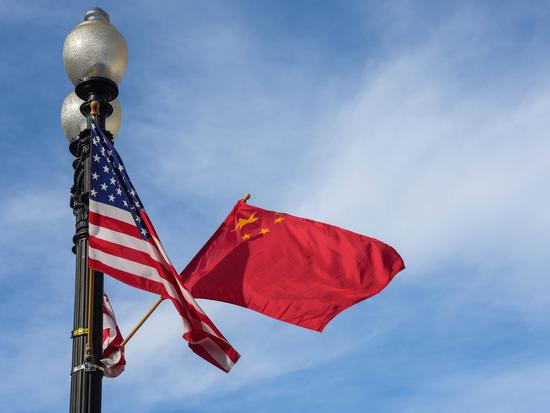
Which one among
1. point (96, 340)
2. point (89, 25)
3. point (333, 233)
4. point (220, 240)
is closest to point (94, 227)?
point (96, 340)

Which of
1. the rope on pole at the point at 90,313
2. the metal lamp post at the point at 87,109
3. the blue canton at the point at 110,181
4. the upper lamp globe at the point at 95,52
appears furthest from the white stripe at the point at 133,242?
the upper lamp globe at the point at 95,52

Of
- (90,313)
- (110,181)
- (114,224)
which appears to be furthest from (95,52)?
(90,313)

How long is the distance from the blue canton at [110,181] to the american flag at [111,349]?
58.2 inches

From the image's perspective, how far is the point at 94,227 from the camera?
9680 mm

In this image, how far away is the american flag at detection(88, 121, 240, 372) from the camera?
9633 mm

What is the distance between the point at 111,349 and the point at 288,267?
357cm

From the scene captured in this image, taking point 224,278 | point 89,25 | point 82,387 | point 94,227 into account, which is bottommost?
point 82,387

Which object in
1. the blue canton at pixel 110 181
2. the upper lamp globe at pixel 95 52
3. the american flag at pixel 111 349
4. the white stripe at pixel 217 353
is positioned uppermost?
the upper lamp globe at pixel 95 52

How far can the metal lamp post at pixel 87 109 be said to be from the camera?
9.26 meters

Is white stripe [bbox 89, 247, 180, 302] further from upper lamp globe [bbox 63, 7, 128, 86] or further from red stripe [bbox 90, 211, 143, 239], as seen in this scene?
upper lamp globe [bbox 63, 7, 128, 86]

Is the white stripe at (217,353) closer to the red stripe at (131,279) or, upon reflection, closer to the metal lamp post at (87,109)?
the red stripe at (131,279)

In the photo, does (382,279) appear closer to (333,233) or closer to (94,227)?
(333,233)

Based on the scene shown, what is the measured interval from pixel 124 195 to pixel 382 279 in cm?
452

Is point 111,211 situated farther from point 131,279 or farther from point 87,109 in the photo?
point 87,109
